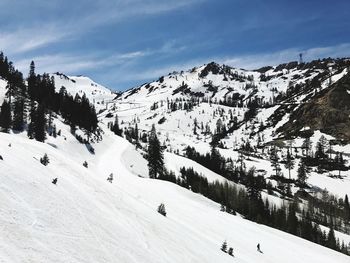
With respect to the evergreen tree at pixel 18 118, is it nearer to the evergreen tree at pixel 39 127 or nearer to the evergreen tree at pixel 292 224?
the evergreen tree at pixel 39 127

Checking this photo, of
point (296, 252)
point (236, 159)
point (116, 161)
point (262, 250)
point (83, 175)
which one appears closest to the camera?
point (83, 175)

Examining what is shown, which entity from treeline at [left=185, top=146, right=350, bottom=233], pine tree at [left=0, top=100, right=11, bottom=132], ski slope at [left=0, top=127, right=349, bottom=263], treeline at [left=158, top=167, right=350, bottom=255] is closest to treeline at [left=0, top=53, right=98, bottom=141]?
pine tree at [left=0, top=100, right=11, bottom=132]

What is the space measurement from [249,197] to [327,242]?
2855cm

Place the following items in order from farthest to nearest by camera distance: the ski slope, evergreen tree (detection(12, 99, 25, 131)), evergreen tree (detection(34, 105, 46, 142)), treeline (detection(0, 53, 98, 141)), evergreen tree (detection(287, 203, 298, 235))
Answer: evergreen tree (detection(12, 99, 25, 131))
treeline (detection(0, 53, 98, 141))
evergreen tree (detection(34, 105, 46, 142))
evergreen tree (detection(287, 203, 298, 235))
the ski slope

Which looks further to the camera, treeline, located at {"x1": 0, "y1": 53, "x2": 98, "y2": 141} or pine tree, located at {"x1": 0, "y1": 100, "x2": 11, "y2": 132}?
treeline, located at {"x1": 0, "y1": 53, "x2": 98, "y2": 141}

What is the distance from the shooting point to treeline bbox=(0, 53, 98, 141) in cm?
9281

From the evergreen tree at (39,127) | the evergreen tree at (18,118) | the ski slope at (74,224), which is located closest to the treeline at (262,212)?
the evergreen tree at (39,127)

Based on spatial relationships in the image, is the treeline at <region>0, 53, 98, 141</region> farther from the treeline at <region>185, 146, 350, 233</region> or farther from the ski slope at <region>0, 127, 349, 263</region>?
the ski slope at <region>0, 127, 349, 263</region>

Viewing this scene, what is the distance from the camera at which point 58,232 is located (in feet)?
32.4

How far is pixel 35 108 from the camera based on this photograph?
10569 cm

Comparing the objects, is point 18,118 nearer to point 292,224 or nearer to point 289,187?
point 292,224

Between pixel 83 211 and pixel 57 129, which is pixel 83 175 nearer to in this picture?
pixel 83 211

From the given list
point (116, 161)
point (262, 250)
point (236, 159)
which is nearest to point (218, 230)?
point (262, 250)

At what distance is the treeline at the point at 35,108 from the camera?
305 feet
